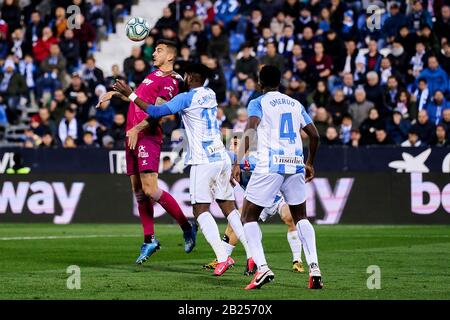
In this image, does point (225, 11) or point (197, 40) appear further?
point (225, 11)

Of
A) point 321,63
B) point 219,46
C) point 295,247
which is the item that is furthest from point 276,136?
point 219,46

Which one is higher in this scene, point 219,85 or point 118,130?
point 219,85

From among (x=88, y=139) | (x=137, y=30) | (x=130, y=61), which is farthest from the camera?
(x=130, y=61)

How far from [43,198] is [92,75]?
5248 mm

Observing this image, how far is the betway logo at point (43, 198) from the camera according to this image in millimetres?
23641

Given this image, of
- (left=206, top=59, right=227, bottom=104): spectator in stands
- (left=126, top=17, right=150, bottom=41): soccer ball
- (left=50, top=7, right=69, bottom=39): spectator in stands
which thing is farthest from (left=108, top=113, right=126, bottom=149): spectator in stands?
(left=126, top=17, right=150, bottom=41): soccer ball

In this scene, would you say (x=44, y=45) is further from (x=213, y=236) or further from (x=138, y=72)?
(x=213, y=236)

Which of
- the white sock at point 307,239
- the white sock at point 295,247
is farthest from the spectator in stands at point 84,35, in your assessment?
the white sock at point 307,239

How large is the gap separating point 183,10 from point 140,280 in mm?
17325

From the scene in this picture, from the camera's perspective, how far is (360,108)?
24.9 m

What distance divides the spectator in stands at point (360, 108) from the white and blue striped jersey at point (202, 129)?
39.2ft

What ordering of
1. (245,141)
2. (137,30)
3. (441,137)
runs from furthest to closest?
(441,137) → (137,30) → (245,141)

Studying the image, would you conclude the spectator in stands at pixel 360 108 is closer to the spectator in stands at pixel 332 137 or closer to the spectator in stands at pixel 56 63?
the spectator in stands at pixel 332 137

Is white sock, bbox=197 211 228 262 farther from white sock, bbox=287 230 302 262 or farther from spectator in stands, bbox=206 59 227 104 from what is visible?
spectator in stands, bbox=206 59 227 104
